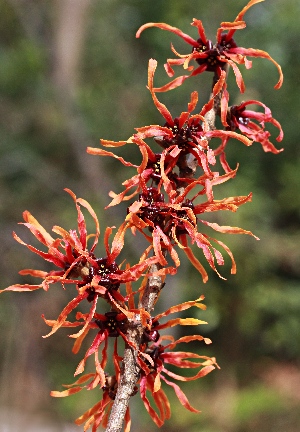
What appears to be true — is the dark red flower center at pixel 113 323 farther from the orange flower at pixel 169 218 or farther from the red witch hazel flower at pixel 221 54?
the red witch hazel flower at pixel 221 54

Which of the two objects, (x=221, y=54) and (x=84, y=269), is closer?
(x=84, y=269)

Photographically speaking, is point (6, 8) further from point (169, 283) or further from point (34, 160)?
point (169, 283)

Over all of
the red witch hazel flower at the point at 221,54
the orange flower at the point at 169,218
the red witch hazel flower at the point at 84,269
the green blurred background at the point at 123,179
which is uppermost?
the green blurred background at the point at 123,179

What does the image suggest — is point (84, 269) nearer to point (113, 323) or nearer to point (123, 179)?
point (113, 323)

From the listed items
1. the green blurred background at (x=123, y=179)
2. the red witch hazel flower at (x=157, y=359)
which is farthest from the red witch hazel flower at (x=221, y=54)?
Answer: the green blurred background at (x=123, y=179)

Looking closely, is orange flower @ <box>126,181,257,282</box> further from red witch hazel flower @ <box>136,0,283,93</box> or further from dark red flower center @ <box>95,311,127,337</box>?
red witch hazel flower @ <box>136,0,283,93</box>

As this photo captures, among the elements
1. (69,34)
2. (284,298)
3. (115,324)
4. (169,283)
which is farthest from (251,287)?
(115,324)

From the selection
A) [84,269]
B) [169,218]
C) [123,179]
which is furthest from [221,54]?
[123,179]

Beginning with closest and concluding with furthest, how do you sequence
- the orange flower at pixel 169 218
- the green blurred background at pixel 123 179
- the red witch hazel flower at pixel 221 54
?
the orange flower at pixel 169 218 < the red witch hazel flower at pixel 221 54 < the green blurred background at pixel 123 179

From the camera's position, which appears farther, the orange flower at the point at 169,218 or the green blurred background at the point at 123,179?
the green blurred background at the point at 123,179
